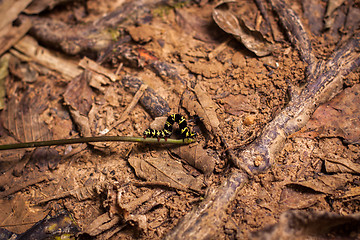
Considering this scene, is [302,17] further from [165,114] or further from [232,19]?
[165,114]

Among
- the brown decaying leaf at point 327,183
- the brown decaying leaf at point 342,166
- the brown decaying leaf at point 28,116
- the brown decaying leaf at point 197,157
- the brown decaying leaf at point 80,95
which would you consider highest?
the brown decaying leaf at point 342,166

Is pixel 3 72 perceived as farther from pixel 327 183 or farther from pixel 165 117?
pixel 327 183

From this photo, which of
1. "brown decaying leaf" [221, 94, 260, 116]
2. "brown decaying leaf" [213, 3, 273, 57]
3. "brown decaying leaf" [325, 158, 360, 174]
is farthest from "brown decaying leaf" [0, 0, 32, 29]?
"brown decaying leaf" [325, 158, 360, 174]

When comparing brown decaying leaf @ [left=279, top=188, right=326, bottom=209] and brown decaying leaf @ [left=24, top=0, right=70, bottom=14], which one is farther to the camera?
brown decaying leaf @ [left=24, top=0, right=70, bottom=14]

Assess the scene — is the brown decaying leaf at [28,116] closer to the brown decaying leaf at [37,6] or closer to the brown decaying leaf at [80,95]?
the brown decaying leaf at [80,95]

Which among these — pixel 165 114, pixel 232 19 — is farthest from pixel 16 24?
pixel 232 19

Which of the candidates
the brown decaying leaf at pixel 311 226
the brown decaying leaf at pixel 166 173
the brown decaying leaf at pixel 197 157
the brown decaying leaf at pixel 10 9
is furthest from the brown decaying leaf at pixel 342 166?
the brown decaying leaf at pixel 10 9

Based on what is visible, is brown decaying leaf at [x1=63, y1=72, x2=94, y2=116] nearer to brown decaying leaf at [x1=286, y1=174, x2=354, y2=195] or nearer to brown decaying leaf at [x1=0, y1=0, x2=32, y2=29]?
brown decaying leaf at [x1=0, y1=0, x2=32, y2=29]
